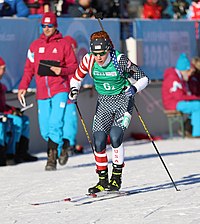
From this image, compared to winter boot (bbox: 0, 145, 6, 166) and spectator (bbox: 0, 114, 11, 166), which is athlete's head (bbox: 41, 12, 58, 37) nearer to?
spectator (bbox: 0, 114, 11, 166)

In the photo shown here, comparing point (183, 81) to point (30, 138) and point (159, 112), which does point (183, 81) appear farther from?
point (30, 138)

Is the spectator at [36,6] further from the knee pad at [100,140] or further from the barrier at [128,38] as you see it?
the knee pad at [100,140]

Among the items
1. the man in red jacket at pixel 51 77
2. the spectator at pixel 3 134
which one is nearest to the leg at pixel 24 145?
the spectator at pixel 3 134

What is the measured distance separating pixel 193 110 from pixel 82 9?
2781 millimetres

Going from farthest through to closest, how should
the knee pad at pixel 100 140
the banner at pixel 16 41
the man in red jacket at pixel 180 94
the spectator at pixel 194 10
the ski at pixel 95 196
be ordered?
the spectator at pixel 194 10 < the man in red jacket at pixel 180 94 < the banner at pixel 16 41 < the knee pad at pixel 100 140 < the ski at pixel 95 196

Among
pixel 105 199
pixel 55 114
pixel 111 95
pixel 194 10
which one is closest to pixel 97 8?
pixel 194 10

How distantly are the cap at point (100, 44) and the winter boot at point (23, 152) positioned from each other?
4427 millimetres

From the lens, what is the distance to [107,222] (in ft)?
24.7

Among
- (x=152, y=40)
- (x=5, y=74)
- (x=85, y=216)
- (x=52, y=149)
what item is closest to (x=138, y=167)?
(x=52, y=149)

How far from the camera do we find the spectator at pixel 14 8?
14.8 m

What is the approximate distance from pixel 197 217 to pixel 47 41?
535cm

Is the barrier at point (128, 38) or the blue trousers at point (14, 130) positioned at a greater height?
the barrier at point (128, 38)

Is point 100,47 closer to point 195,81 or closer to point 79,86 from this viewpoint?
point 79,86

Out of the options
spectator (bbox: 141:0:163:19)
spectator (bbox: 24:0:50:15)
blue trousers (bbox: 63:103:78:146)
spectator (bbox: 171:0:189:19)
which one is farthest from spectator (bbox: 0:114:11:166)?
spectator (bbox: 171:0:189:19)
